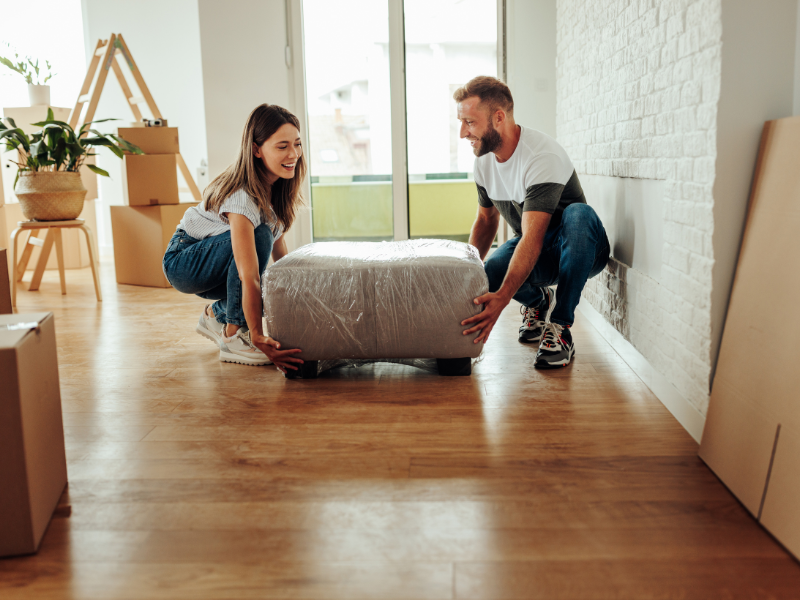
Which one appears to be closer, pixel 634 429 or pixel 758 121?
pixel 758 121

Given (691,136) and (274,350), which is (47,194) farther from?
(691,136)

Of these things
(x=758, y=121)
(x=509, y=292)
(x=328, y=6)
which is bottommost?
(x=509, y=292)

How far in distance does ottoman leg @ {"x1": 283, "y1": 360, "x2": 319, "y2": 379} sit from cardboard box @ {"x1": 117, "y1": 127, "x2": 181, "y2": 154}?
7.29 ft

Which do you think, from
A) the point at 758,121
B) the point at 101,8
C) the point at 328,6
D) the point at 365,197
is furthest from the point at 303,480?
the point at 101,8

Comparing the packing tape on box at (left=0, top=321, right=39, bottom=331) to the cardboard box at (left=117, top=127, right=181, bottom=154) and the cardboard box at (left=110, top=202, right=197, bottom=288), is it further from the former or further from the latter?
the cardboard box at (left=117, top=127, right=181, bottom=154)

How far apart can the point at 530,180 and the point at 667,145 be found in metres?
0.47

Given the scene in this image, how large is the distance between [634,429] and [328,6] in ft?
11.4

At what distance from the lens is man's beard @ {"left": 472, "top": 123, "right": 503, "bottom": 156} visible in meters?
2.13

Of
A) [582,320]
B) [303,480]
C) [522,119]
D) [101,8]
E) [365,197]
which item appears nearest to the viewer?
[303,480]

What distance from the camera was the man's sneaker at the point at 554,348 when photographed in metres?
2.06

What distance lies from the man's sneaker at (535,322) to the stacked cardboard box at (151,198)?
214 centimetres

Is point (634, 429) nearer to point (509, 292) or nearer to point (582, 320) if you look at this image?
point (509, 292)

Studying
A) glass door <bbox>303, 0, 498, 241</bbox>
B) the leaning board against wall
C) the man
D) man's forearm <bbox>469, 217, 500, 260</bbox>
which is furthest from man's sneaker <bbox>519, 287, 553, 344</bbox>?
glass door <bbox>303, 0, 498, 241</bbox>

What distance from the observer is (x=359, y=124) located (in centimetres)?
426
